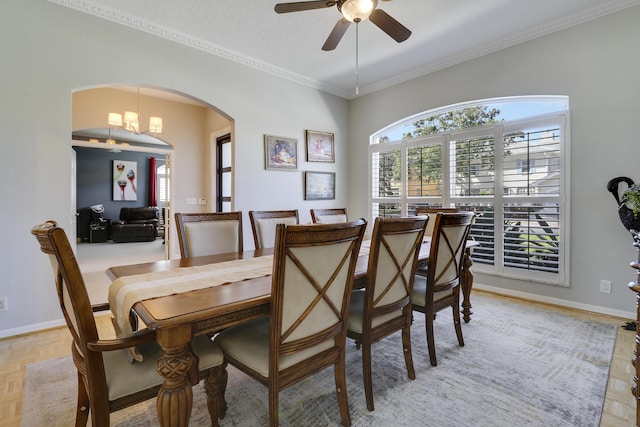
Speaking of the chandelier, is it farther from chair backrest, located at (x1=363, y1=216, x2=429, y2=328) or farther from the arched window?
chair backrest, located at (x1=363, y1=216, x2=429, y2=328)

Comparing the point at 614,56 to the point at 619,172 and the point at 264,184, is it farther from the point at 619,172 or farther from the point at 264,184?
the point at 264,184

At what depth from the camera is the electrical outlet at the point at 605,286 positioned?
2.91 meters

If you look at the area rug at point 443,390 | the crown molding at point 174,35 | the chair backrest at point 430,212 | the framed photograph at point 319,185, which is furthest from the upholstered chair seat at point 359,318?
the crown molding at point 174,35

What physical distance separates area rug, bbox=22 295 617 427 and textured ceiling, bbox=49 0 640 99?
2.98 meters

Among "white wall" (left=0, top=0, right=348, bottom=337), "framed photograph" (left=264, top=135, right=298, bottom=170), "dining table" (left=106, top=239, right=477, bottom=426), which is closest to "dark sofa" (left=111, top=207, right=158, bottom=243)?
"framed photograph" (left=264, top=135, right=298, bottom=170)

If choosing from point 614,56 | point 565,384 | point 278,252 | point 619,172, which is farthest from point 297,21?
point 565,384

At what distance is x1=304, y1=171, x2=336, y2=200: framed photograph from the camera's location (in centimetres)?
469

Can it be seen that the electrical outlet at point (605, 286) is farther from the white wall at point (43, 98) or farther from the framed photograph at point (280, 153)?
the white wall at point (43, 98)

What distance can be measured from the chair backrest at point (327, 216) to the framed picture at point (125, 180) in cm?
806

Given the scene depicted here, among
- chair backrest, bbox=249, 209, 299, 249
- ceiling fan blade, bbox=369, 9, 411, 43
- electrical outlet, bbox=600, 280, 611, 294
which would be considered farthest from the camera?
electrical outlet, bbox=600, 280, 611, 294

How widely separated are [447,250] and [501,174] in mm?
2053

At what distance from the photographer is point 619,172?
282cm

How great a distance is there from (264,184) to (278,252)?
3174 mm

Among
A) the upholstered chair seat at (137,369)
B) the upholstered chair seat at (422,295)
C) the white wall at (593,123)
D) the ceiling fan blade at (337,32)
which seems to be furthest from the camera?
the white wall at (593,123)
